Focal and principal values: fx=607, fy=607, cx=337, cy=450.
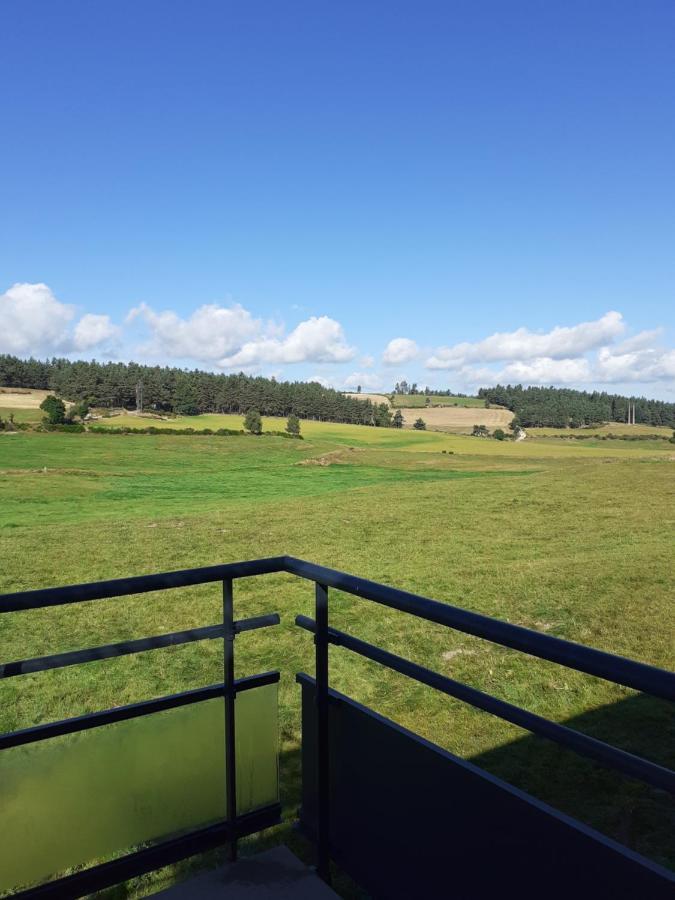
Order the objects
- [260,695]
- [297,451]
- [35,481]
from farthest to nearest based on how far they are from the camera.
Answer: [297,451] → [35,481] → [260,695]

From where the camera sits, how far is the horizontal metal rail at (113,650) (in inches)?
63.1

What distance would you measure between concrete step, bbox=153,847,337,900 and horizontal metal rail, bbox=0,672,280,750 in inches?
22.9

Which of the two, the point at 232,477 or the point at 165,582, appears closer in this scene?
the point at 165,582

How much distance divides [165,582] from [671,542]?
36.5ft

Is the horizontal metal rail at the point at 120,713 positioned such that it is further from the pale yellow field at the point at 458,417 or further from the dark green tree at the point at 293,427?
the pale yellow field at the point at 458,417

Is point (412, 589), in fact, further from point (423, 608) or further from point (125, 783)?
point (423, 608)

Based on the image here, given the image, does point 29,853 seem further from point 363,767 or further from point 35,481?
point 35,481

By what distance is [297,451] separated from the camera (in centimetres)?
4194

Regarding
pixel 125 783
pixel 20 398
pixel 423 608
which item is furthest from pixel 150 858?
pixel 20 398

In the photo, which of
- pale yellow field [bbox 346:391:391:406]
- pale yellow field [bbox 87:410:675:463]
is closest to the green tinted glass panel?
pale yellow field [bbox 87:410:675:463]

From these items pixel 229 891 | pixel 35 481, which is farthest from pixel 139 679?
pixel 35 481

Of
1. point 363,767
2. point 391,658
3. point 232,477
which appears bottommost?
point 232,477

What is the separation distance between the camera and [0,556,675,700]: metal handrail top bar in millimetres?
1038

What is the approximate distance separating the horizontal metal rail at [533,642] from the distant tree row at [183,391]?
64851mm
